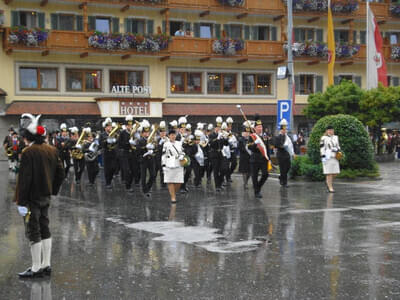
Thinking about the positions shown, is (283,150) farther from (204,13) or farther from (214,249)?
(204,13)

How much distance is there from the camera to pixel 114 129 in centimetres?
1823

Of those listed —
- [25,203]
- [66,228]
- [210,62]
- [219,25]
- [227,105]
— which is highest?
[219,25]

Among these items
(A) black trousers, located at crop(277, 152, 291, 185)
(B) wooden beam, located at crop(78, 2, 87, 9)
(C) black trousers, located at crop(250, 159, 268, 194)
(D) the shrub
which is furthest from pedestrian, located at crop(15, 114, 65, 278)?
(B) wooden beam, located at crop(78, 2, 87, 9)

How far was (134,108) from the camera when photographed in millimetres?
35938

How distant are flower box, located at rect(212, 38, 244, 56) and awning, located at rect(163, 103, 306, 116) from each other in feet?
11.0

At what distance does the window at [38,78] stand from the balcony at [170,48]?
119 centimetres

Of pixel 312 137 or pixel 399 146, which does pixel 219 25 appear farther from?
pixel 312 137

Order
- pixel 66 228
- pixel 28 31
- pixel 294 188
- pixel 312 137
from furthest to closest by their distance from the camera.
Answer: pixel 28 31 < pixel 312 137 < pixel 294 188 < pixel 66 228

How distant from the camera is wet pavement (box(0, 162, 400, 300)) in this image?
→ 6418 millimetres

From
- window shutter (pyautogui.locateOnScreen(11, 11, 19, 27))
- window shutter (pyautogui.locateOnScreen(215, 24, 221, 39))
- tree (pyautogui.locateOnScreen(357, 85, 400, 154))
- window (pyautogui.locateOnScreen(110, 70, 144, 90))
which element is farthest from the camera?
window shutter (pyautogui.locateOnScreen(215, 24, 221, 39))

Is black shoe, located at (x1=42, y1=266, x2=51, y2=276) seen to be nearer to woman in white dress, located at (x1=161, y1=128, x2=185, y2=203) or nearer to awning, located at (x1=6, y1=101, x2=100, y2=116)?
woman in white dress, located at (x1=161, y1=128, x2=185, y2=203)

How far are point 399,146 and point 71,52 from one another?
63.3 ft

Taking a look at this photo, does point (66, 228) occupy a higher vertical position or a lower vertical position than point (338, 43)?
lower

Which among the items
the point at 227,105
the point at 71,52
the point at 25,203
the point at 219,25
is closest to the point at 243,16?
the point at 219,25
